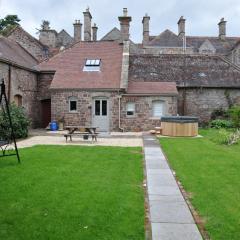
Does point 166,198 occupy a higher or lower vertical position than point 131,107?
lower

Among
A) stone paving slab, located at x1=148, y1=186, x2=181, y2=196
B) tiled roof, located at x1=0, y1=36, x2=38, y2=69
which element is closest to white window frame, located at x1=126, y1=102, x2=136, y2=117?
tiled roof, located at x1=0, y1=36, x2=38, y2=69

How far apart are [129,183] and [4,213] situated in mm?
3205

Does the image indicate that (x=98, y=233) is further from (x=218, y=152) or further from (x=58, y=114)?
(x=58, y=114)

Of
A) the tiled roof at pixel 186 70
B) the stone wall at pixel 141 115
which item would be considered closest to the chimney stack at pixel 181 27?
the tiled roof at pixel 186 70

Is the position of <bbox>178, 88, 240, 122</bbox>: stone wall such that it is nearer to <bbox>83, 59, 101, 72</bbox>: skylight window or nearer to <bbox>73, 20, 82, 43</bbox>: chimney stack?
<bbox>83, 59, 101, 72</bbox>: skylight window

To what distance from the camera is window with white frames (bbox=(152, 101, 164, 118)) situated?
25.0 meters

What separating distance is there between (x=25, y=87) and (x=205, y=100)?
511 inches

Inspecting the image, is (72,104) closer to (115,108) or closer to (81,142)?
(115,108)

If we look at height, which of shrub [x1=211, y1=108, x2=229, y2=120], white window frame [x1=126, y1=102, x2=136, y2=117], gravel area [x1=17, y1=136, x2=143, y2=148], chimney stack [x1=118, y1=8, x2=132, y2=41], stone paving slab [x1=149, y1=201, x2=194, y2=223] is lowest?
stone paving slab [x1=149, y1=201, x2=194, y2=223]

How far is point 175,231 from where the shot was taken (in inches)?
213

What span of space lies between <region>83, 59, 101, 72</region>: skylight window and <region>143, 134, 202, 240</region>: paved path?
17.1m

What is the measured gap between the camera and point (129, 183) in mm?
8680

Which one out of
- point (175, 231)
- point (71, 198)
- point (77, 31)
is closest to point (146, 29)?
point (77, 31)

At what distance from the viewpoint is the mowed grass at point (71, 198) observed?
217 inches
